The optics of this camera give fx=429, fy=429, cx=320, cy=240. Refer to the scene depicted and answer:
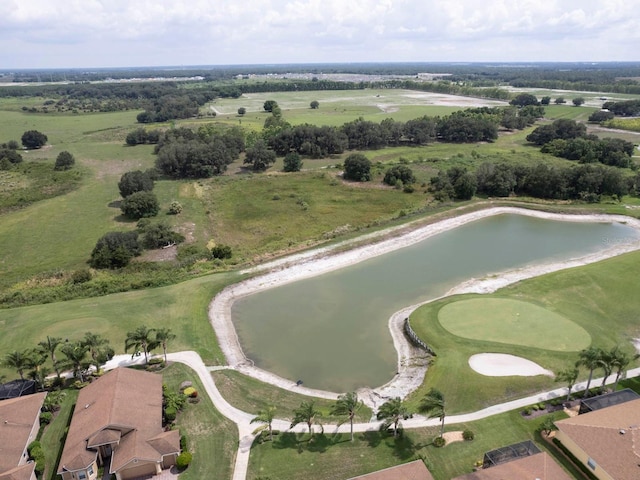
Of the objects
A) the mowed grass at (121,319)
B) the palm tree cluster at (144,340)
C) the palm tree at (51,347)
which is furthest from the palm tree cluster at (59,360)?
the mowed grass at (121,319)

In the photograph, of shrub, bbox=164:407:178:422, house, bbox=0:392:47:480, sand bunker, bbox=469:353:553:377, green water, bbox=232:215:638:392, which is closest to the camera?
house, bbox=0:392:47:480

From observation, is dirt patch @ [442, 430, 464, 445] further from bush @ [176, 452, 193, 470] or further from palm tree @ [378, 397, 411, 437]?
bush @ [176, 452, 193, 470]

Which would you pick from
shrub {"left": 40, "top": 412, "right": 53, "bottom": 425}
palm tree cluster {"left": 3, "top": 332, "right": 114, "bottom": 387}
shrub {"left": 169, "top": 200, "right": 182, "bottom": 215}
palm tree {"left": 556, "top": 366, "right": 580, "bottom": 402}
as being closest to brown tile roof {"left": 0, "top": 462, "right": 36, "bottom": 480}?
shrub {"left": 40, "top": 412, "right": 53, "bottom": 425}

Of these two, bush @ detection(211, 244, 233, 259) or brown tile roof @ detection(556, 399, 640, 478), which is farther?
bush @ detection(211, 244, 233, 259)

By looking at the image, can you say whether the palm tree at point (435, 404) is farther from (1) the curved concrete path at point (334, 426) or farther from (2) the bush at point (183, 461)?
(2) the bush at point (183, 461)

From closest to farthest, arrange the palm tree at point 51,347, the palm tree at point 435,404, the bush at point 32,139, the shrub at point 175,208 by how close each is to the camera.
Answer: the palm tree at point 435,404 < the palm tree at point 51,347 < the shrub at point 175,208 < the bush at point 32,139

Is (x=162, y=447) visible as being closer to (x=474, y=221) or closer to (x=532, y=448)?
(x=532, y=448)
